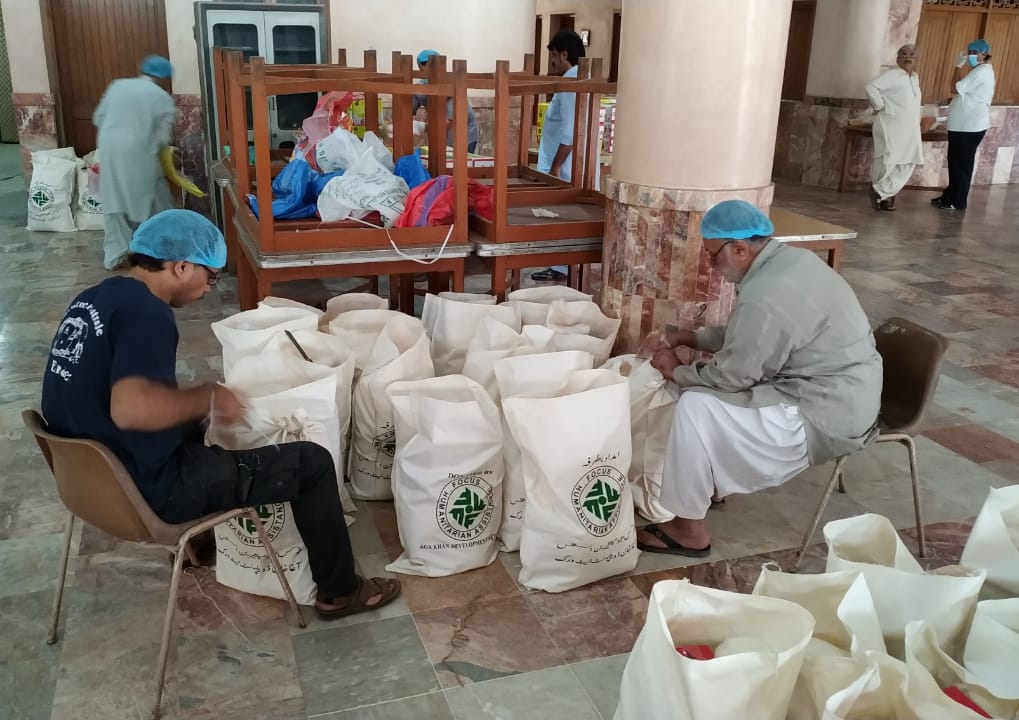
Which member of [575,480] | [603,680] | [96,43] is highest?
[96,43]

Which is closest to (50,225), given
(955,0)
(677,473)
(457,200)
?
(457,200)

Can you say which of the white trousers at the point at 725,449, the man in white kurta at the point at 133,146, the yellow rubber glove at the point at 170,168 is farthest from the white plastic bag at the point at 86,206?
the white trousers at the point at 725,449

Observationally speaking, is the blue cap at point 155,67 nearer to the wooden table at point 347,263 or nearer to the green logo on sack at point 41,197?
the green logo on sack at point 41,197

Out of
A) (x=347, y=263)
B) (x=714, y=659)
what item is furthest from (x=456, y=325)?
(x=714, y=659)

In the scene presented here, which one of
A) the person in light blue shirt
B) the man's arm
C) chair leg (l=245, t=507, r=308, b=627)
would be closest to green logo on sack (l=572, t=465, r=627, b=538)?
chair leg (l=245, t=507, r=308, b=627)

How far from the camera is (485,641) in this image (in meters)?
2.20

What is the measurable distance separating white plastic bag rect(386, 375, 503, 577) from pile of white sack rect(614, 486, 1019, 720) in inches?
42.4

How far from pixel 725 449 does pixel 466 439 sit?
708mm

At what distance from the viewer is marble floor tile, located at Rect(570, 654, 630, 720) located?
2.00 meters

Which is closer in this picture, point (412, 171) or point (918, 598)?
point (918, 598)

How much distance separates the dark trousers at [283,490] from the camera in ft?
6.46

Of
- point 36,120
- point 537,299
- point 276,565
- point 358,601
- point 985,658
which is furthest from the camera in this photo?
point 36,120

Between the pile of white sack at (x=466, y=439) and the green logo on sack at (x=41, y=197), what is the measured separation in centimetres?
456

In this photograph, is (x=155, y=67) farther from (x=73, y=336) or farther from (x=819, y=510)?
(x=819, y=510)
